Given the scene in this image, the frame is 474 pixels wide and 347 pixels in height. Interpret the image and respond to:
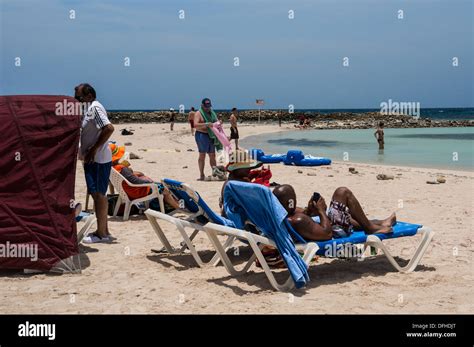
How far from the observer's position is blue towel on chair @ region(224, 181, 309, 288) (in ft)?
14.6

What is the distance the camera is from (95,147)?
19.8ft

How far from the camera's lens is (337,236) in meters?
4.97

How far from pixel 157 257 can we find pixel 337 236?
1.94 m

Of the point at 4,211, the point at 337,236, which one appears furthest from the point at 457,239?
the point at 4,211

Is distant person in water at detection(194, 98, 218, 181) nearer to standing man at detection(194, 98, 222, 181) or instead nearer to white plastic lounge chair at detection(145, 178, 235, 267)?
standing man at detection(194, 98, 222, 181)

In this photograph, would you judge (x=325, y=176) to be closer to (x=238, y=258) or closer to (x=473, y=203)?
(x=473, y=203)

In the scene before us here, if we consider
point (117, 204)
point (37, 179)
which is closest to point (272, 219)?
point (37, 179)

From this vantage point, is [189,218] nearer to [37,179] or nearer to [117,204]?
[37,179]

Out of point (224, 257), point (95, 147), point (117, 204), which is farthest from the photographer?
point (117, 204)

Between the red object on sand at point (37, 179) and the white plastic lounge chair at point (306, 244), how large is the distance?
141cm

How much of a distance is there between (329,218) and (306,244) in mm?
607

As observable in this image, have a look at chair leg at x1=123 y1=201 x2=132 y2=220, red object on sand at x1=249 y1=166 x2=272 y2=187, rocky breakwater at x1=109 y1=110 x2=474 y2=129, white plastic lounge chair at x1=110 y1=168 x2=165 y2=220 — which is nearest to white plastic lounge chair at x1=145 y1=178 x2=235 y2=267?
red object on sand at x1=249 y1=166 x2=272 y2=187
